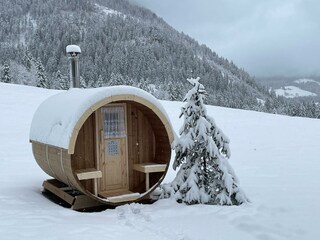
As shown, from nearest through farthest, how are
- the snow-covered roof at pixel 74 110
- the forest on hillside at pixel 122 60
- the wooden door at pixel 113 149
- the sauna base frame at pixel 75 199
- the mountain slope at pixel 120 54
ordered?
the snow-covered roof at pixel 74 110
the sauna base frame at pixel 75 199
the wooden door at pixel 113 149
the forest on hillside at pixel 122 60
the mountain slope at pixel 120 54

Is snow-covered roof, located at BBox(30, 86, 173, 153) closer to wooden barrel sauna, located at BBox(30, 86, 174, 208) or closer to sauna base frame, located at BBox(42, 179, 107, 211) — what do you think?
wooden barrel sauna, located at BBox(30, 86, 174, 208)

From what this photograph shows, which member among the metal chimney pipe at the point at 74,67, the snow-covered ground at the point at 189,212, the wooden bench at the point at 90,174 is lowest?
the snow-covered ground at the point at 189,212

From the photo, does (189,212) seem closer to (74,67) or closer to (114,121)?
(114,121)

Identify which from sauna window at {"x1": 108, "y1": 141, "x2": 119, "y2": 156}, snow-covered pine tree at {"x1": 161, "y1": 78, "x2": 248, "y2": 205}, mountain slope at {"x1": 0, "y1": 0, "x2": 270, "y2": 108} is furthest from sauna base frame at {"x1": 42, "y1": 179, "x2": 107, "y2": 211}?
mountain slope at {"x1": 0, "y1": 0, "x2": 270, "y2": 108}

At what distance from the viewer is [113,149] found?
888 cm

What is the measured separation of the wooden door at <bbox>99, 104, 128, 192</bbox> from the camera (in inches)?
345

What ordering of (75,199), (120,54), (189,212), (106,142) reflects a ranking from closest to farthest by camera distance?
(189,212), (75,199), (106,142), (120,54)

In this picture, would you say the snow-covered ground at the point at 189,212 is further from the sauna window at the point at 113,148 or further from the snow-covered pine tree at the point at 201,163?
the sauna window at the point at 113,148

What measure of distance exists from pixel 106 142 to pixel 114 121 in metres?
0.52

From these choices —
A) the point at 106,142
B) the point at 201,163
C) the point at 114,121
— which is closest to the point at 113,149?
the point at 106,142

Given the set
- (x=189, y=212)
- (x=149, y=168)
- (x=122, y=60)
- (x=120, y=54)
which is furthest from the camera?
(x=120, y=54)

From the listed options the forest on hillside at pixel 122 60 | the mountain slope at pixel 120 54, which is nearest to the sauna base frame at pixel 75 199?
the forest on hillside at pixel 122 60

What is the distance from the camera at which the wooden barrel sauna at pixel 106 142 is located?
25.3ft

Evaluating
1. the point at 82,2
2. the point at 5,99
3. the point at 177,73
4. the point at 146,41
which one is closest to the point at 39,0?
the point at 82,2
